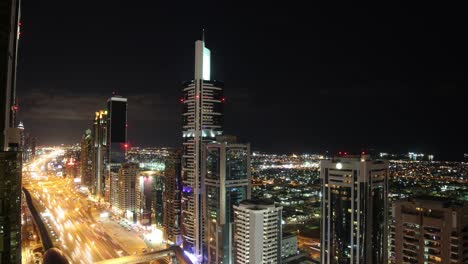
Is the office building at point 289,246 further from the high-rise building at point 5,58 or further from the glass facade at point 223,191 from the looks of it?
the high-rise building at point 5,58

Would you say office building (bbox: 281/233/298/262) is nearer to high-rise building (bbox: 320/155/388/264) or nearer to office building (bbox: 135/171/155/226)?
high-rise building (bbox: 320/155/388/264)

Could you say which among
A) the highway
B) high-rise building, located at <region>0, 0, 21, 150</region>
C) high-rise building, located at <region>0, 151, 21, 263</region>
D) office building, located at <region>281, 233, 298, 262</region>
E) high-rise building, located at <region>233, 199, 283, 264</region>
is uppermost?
high-rise building, located at <region>0, 0, 21, 150</region>

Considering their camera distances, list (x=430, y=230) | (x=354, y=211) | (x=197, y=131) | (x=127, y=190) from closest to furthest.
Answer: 1. (x=430, y=230)
2. (x=354, y=211)
3. (x=197, y=131)
4. (x=127, y=190)

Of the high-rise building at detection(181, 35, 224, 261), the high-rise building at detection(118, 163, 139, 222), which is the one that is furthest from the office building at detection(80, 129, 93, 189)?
the high-rise building at detection(181, 35, 224, 261)

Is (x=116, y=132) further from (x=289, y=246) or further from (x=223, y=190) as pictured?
(x=289, y=246)

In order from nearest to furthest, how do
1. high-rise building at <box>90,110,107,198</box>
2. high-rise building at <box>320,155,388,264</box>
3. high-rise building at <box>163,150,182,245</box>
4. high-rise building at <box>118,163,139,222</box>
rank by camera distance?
high-rise building at <box>320,155,388,264</box> < high-rise building at <box>163,150,182,245</box> < high-rise building at <box>118,163,139,222</box> < high-rise building at <box>90,110,107,198</box>

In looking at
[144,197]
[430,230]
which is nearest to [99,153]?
[144,197]
